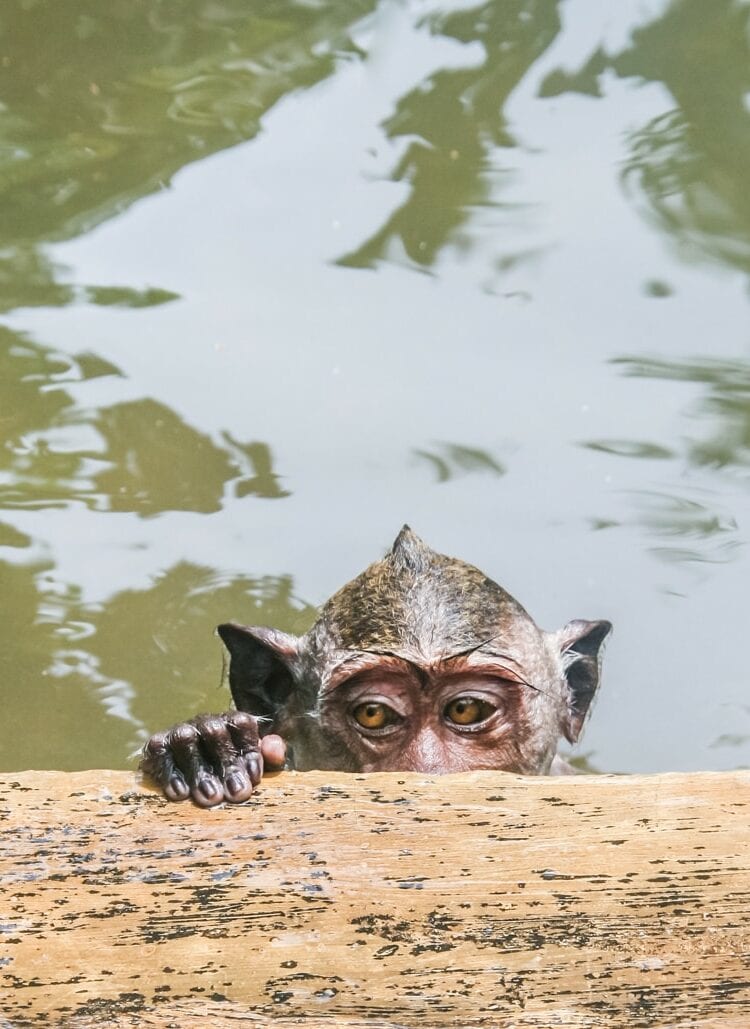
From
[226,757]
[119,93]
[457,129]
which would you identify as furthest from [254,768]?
[119,93]

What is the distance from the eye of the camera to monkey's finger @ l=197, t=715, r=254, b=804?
11.1 feet

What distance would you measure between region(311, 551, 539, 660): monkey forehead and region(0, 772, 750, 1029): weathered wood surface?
184 centimetres

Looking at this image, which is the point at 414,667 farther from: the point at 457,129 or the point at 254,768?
the point at 457,129

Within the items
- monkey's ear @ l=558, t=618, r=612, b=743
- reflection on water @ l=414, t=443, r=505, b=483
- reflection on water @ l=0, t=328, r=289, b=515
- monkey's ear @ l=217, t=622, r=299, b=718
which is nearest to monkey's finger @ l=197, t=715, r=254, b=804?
monkey's ear @ l=217, t=622, r=299, b=718

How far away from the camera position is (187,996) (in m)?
2.87

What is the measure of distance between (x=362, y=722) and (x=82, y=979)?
7.71 ft

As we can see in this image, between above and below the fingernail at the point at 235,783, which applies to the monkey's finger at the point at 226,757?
below

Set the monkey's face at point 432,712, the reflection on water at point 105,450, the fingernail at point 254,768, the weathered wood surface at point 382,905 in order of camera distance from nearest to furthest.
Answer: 1. the weathered wood surface at point 382,905
2. the fingernail at point 254,768
3. the monkey's face at point 432,712
4. the reflection on water at point 105,450

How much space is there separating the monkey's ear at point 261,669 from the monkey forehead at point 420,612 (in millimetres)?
147

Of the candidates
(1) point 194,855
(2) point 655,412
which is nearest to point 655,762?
(2) point 655,412

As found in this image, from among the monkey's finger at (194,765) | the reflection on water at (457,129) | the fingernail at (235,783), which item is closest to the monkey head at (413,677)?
the monkey's finger at (194,765)

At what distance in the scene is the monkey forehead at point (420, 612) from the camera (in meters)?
5.22

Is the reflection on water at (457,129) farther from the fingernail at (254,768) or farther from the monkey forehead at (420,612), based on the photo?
the fingernail at (254,768)

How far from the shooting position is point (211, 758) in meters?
3.56
